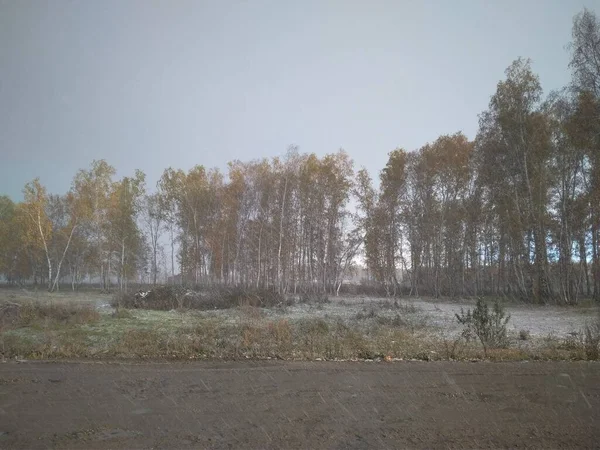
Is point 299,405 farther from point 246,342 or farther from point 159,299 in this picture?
point 159,299

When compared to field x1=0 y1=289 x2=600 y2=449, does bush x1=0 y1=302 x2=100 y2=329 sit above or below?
above

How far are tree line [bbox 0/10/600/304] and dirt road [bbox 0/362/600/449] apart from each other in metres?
19.2

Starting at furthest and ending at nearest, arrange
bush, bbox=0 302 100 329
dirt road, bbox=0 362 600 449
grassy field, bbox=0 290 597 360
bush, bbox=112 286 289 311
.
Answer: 1. bush, bbox=112 286 289 311
2. bush, bbox=0 302 100 329
3. grassy field, bbox=0 290 597 360
4. dirt road, bbox=0 362 600 449

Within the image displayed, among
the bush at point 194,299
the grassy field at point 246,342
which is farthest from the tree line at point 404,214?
the grassy field at point 246,342

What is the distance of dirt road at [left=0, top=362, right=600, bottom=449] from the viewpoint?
4.46 meters

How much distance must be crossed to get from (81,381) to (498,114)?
94.9 feet

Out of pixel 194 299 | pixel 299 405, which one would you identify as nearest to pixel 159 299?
pixel 194 299

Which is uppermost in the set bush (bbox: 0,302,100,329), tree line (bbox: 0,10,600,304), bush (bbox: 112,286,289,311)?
tree line (bbox: 0,10,600,304)

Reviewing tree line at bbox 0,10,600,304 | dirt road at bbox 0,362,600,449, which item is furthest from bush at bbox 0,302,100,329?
tree line at bbox 0,10,600,304

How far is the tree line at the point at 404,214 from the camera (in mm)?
26453

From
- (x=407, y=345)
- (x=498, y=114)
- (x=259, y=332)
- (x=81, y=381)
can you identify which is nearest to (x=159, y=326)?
(x=259, y=332)

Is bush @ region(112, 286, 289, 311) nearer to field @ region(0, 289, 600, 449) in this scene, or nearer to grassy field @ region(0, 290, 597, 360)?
grassy field @ region(0, 290, 597, 360)

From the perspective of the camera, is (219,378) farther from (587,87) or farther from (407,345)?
(587,87)

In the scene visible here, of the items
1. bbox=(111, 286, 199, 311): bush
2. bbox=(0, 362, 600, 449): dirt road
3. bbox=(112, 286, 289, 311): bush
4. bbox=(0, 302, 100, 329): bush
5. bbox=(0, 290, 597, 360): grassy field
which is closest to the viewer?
bbox=(0, 362, 600, 449): dirt road
